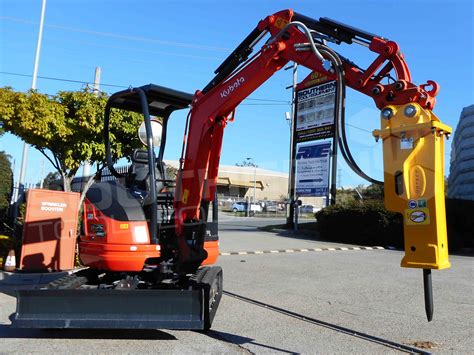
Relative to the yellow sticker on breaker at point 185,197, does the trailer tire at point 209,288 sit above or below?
below

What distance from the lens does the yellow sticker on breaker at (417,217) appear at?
13.9 ft

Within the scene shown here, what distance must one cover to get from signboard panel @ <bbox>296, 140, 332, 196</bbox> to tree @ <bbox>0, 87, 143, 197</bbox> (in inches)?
483

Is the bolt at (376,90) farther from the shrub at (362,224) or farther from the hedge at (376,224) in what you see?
the shrub at (362,224)

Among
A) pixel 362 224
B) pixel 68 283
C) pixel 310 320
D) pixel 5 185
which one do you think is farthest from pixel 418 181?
pixel 5 185

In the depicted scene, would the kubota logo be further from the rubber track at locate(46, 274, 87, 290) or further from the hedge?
the hedge

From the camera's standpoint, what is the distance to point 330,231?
19.5 m

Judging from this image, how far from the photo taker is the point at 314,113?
915 inches

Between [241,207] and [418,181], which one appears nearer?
[418,181]

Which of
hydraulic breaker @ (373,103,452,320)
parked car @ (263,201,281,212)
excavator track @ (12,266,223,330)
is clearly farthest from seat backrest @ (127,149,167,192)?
parked car @ (263,201,281,212)

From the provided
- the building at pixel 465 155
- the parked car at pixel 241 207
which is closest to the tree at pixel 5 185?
the building at pixel 465 155

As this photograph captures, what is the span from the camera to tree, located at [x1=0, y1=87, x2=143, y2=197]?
10852 mm

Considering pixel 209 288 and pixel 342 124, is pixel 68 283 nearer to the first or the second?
pixel 209 288

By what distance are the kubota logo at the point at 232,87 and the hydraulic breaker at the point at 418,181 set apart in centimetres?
204

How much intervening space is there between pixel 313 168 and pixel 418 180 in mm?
18465
